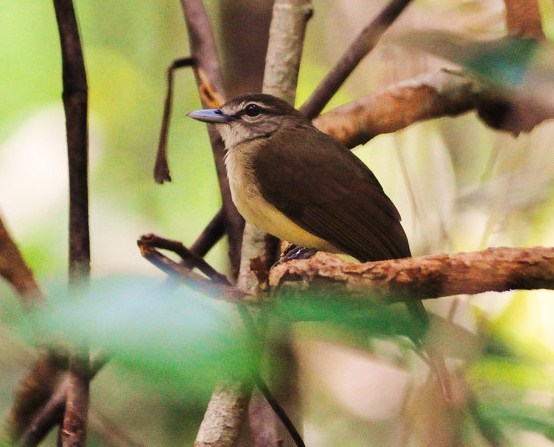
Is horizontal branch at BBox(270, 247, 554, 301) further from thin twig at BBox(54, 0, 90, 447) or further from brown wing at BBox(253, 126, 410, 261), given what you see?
brown wing at BBox(253, 126, 410, 261)

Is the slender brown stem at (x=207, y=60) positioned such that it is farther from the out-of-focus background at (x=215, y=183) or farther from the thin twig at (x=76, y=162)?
the thin twig at (x=76, y=162)

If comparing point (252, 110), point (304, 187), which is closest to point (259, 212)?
point (304, 187)

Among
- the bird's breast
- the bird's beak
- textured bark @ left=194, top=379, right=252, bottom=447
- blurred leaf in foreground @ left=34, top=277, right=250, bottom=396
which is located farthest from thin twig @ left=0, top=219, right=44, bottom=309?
the bird's beak

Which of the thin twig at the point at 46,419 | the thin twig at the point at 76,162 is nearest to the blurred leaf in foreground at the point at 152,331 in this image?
the thin twig at the point at 76,162

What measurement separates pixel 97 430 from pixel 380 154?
3.18 ft

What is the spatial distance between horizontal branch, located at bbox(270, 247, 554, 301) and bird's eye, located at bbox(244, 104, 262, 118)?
3.56 ft

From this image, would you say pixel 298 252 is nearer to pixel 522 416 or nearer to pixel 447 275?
pixel 522 416

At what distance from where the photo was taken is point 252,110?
5.72ft

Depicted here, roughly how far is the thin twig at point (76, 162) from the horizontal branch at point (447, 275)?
443 millimetres

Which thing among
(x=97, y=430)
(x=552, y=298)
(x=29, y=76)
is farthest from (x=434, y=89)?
(x=29, y=76)

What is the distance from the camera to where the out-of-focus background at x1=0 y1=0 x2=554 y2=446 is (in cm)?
127

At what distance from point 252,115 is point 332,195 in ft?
0.99

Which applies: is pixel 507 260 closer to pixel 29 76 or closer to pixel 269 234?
pixel 269 234

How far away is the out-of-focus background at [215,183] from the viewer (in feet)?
4.16
